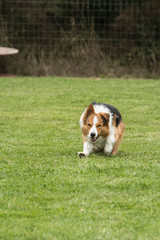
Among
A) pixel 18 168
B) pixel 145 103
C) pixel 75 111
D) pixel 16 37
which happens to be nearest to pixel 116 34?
pixel 16 37

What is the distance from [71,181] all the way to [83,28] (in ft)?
37.2

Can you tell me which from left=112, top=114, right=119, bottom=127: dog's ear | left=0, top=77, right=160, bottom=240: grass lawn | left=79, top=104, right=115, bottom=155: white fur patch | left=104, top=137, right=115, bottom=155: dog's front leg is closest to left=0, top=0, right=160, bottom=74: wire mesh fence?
left=0, top=77, right=160, bottom=240: grass lawn

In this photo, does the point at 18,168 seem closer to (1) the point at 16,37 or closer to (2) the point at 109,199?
(2) the point at 109,199

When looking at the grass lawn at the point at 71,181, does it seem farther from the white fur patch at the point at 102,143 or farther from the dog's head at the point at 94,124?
the dog's head at the point at 94,124

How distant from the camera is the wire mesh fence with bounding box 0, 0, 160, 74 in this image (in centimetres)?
1512

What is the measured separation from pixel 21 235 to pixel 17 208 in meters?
0.50

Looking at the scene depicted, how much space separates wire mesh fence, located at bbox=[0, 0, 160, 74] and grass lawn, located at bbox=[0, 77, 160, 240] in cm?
628

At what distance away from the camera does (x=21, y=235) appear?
3.49m

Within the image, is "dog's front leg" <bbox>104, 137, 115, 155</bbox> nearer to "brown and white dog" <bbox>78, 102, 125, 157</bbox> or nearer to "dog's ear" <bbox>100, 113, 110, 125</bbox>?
"brown and white dog" <bbox>78, 102, 125, 157</bbox>

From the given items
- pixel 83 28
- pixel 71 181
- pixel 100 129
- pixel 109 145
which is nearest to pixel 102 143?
pixel 109 145

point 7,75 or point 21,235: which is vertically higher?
point 21,235

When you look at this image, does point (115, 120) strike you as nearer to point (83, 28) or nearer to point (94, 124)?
point (94, 124)

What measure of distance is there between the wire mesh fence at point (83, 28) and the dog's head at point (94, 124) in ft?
31.0

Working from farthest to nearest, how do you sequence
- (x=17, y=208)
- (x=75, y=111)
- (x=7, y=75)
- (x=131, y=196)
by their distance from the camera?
(x=7, y=75), (x=75, y=111), (x=131, y=196), (x=17, y=208)
